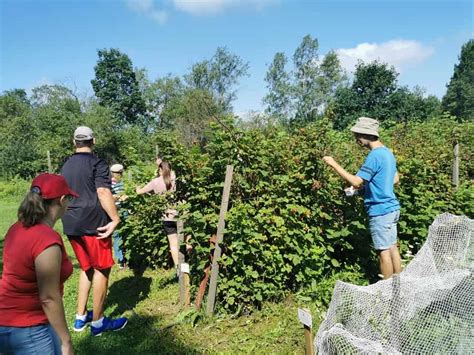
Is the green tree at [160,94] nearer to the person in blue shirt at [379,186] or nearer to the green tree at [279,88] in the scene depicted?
the green tree at [279,88]

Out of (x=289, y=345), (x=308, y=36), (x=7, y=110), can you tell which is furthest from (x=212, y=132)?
(x=7, y=110)

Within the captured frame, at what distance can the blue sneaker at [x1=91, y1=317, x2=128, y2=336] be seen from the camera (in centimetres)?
377

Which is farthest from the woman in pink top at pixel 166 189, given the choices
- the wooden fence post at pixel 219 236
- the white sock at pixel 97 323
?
the white sock at pixel 97 323

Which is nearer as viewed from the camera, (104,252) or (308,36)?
(104,252)

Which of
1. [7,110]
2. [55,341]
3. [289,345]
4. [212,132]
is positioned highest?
[7,110]

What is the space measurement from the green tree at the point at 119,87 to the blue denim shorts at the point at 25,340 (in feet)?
172

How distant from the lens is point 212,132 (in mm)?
4148

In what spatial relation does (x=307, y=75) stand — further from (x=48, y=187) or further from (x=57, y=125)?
(x=48, y=187)

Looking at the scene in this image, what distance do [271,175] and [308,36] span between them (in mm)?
40969

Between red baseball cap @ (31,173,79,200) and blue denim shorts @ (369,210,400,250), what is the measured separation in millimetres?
2784

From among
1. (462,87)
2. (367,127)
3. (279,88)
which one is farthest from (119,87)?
(367,127)

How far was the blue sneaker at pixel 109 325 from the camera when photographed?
149 inches

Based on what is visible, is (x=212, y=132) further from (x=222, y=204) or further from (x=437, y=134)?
(x=437, y=134)

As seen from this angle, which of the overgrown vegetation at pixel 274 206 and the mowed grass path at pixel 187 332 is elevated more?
the overgrown vegetation at pixel 274 206
